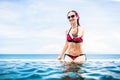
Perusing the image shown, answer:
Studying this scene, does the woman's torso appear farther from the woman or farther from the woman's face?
the woman's face

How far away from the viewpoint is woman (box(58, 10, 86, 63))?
856 cm

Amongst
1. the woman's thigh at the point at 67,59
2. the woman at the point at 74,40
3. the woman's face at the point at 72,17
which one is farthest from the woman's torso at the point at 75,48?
the woman's face at the point at 72,17

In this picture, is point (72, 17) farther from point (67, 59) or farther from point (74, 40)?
point (67, 59)

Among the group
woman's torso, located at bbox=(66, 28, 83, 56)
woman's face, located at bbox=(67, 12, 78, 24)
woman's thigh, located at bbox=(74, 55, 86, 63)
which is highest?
woman's face, located at bbox=(67, 12, 78, 24)

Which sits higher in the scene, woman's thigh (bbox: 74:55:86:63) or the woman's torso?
the woman's torso

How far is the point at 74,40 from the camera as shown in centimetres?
855

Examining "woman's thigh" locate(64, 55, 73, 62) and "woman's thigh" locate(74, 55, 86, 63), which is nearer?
Result: "woman's thigh" locate(74, 55, 86, 63)

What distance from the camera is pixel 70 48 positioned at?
8711 mm

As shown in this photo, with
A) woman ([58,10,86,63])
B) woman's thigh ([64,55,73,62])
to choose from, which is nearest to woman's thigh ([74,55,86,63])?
woman ([58,10,86,63])

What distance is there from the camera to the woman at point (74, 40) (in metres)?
8.56

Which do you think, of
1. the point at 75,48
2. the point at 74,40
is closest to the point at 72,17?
the point at 74,40

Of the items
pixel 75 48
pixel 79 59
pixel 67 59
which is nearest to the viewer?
pixel 79 59

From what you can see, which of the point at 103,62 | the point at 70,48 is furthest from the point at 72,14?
the point at 103,62

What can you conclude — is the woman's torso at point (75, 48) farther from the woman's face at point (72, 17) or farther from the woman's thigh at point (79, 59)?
the woman's face at point (72, 17)
